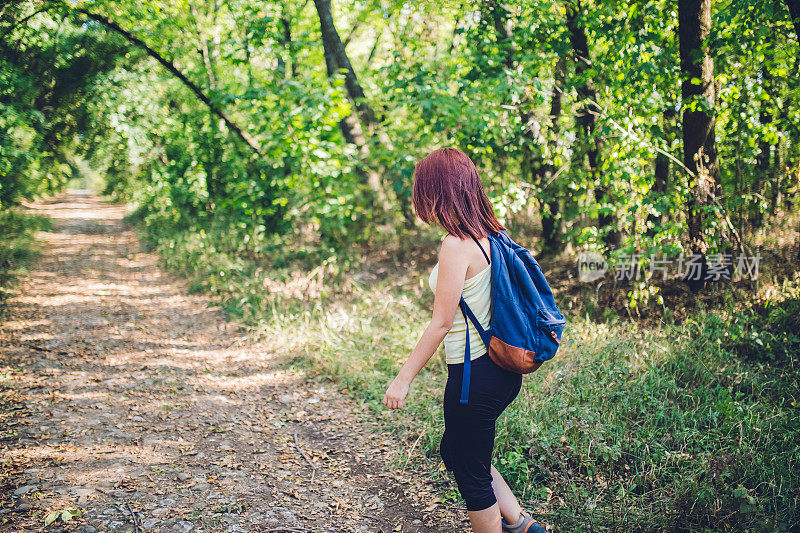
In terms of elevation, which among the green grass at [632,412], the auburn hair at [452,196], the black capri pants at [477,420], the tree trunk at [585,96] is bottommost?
the green grass at [632,412]

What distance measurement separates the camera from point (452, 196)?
7.21 feet

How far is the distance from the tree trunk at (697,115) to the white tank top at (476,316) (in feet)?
13.2

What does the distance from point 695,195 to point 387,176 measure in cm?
500

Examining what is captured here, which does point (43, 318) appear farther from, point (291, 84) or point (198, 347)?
point (291, 84)

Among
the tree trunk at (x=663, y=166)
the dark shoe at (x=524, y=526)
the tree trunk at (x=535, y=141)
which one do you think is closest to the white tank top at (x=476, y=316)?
the dark shoe at (x=524, y=526)

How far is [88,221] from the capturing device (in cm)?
1841

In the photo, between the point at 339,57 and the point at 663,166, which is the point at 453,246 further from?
the point at 339,57

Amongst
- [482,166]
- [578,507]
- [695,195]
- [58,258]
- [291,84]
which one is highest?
[291,84]

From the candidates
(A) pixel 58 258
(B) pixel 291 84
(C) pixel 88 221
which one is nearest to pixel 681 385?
(B) pixel 291 84

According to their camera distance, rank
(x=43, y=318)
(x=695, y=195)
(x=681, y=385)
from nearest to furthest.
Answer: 1. (x=681, y=385)
2. (x=695, y=195)
3. (x=43, y=318)

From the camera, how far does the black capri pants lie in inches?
86.1

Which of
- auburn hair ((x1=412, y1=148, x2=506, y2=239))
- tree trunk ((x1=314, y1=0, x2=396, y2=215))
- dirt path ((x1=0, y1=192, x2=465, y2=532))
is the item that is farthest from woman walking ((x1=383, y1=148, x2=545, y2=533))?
tree trunk ((x1=314, y1=0, x2=396, y2=215))

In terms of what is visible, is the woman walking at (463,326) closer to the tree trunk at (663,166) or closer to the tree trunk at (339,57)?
the tree trunk at (663,166)

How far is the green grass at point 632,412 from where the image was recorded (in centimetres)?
302
